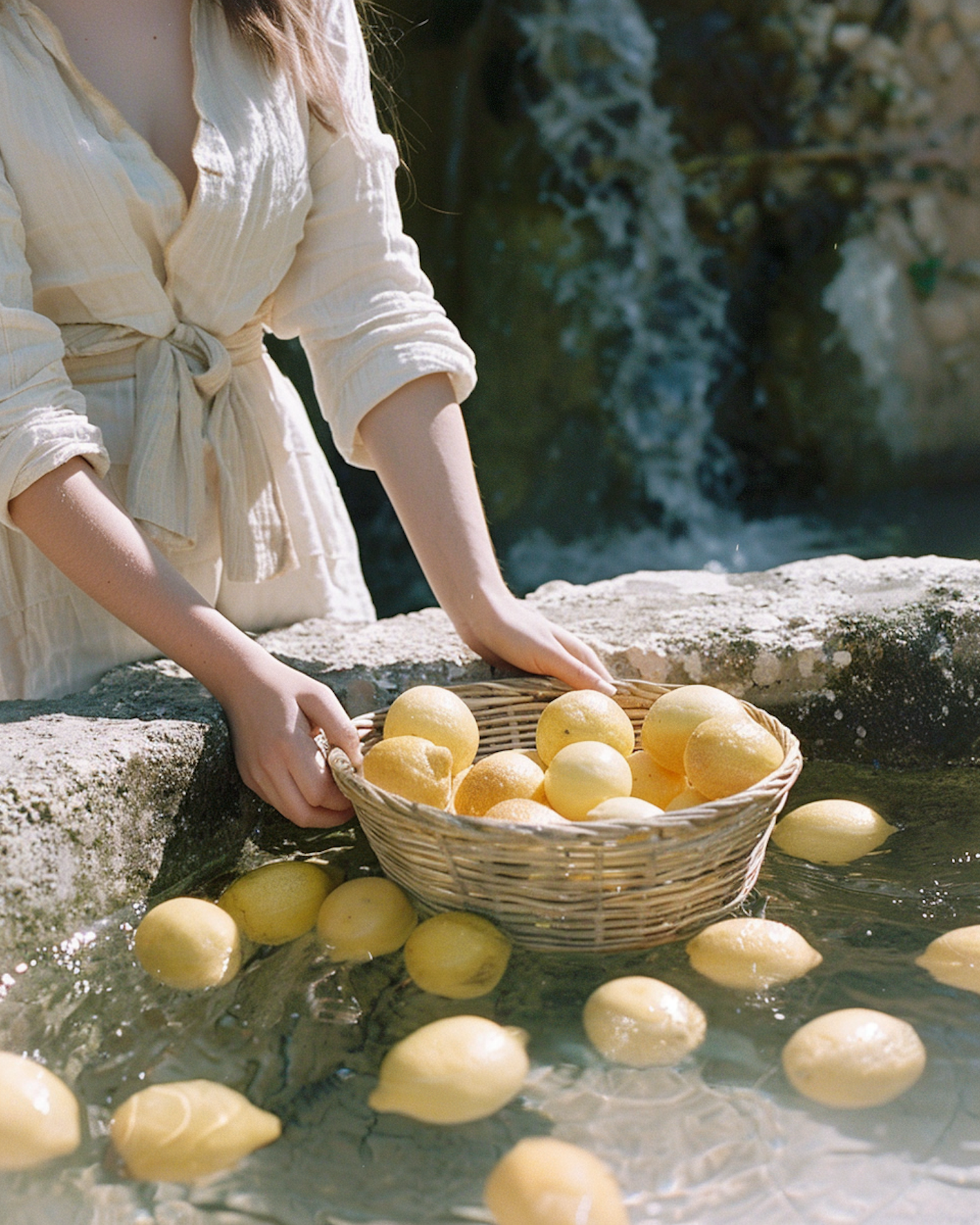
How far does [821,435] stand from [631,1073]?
17.6 feet

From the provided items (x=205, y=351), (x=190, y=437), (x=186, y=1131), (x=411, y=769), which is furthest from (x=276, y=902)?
(x=205, y=351)

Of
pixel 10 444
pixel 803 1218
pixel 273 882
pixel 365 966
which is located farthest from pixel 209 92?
pixel 803 1218

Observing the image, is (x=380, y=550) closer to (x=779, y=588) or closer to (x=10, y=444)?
(x=779, y=588)

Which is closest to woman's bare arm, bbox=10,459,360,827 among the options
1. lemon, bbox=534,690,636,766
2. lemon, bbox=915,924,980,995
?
lemon, bbox=534,690,636,766

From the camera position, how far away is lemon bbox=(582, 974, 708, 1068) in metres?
1.12

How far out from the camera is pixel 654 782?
1.48 metres

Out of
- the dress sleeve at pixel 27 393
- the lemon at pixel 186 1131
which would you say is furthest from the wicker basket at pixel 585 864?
the dress sleeve at pixel 27 393

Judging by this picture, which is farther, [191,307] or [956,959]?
[191,307]

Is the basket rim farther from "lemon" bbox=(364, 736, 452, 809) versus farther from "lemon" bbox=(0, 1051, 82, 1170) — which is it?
"lemon" bbox=(0, 1051, 82, 1170)

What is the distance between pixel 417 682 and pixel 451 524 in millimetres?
248

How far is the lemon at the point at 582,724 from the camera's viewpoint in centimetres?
144

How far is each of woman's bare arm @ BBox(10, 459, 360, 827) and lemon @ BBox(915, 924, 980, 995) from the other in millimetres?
701

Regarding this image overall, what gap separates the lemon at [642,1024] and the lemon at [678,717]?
345 millimetres

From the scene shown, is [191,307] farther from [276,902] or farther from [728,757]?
[728,757]
